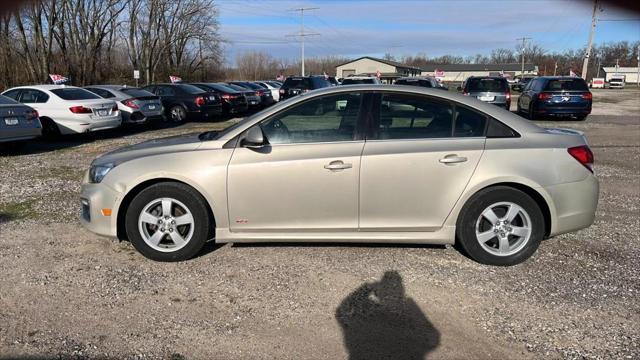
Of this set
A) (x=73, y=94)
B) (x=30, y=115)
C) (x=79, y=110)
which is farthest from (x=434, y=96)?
(x=73, y=94)

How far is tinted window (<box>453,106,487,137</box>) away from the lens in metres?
4.37

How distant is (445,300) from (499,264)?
2.95 feet

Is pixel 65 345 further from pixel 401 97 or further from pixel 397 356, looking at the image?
pixel 401 97

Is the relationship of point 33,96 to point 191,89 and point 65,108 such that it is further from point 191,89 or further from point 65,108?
point 191,89

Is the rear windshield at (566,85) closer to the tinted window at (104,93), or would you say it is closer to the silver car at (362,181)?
the tinted window at (104,93)

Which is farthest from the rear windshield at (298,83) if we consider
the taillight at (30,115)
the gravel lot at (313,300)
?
the gravel lot at (313,300)

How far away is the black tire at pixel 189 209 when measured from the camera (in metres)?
4.36

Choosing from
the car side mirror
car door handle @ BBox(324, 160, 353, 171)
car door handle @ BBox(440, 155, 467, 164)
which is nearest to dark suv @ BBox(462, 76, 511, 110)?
car door handle @ BBox(440, 155, 467, 164)

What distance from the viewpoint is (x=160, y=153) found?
4.45 metres

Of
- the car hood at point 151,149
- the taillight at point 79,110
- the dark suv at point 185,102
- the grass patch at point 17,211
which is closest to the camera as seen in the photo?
the car hood at point 151,149

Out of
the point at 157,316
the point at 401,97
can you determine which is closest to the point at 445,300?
the point at 401,97

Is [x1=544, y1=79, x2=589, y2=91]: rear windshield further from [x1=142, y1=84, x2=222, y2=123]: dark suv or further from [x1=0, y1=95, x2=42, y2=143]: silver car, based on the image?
[x1=0, y1=95, x2=42, y2=143]: silver car

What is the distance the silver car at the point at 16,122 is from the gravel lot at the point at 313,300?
18.5ft

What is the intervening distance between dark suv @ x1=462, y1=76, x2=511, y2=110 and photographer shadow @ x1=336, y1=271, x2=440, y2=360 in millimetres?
16575
